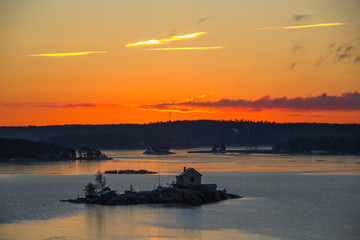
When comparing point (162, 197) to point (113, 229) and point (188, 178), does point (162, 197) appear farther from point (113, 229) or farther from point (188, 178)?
point (113, 229)

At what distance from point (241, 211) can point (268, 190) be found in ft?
75.8

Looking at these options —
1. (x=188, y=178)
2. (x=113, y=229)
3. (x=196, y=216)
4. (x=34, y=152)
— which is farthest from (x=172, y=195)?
(x=34, y=152)

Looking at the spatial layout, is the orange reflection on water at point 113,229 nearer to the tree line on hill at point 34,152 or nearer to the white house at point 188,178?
the white house at point 188,178

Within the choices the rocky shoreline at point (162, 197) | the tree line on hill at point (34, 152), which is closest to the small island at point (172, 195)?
the rocky shoreline at point (162, 197)

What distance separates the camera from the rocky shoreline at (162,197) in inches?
2825

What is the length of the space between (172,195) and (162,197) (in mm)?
1070

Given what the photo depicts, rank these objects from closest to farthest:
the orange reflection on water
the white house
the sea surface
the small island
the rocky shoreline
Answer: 1. the orange reflection on water
2. the sea surface
3. the rocky shoreline
4. the small island
5. the white house

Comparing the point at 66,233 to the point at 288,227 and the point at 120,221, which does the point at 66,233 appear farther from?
the point at 288,227

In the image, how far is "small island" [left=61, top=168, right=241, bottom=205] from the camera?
7188 cm

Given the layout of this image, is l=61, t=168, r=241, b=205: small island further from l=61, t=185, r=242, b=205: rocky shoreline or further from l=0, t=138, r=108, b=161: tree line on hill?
l=0, t=138, r=108, b=161: tree line on hill

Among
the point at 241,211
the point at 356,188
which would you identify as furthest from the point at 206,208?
the point at 356,188

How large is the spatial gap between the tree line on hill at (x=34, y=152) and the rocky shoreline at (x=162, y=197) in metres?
115

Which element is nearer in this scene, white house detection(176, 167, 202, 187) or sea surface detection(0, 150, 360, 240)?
sea surface detection(0, 150, 360, 240)

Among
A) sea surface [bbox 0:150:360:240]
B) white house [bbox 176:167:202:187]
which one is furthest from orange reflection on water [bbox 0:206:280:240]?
white house [bbox 176:167:202:187]
